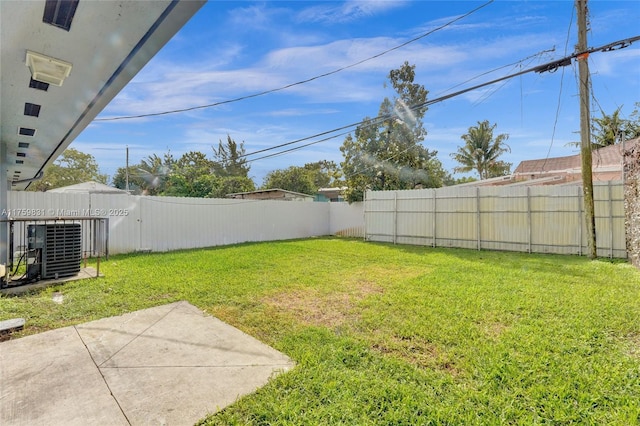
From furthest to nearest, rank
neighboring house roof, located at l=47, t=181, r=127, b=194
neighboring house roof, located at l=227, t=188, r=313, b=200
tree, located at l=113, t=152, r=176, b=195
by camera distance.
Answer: tree, located at l=113, t=152, r=176, b=195, neighboring house roof, located at l=227, t=188, r=313, b=200, neighboring house roof, located at l=47, t=181, r=127, b=194

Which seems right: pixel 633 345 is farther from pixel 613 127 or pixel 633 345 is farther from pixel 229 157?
pixel 229 157

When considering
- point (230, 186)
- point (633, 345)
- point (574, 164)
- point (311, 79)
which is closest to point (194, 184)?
point (230, 186)

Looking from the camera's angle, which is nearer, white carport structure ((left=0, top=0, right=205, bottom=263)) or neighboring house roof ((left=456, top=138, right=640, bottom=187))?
white carport structure ((left=0, top=0, right=205, bottom=263))

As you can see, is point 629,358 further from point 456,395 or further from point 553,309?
point 456,395

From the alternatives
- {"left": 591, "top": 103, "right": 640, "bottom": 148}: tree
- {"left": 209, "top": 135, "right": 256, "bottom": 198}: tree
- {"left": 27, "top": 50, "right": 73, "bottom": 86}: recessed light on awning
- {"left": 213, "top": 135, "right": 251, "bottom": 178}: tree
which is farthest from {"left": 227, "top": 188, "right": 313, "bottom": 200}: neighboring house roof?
{"left": 591, "top": 103, "right": 640, "bottom": 148}: tree

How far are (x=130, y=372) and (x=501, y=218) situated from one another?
9.82 m

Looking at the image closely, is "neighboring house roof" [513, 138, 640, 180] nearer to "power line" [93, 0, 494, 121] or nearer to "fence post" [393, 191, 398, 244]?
"fence post" [393, 191, 398, 244]

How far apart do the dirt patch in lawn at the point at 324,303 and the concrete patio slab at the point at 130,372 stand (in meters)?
0.85

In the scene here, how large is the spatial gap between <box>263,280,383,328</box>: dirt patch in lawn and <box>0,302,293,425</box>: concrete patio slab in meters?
0.85

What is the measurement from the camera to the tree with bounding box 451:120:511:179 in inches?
803

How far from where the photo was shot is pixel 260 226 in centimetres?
1150

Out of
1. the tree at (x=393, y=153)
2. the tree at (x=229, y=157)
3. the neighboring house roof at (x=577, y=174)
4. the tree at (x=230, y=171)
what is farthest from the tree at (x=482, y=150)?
the tree at (x=229, y=157)

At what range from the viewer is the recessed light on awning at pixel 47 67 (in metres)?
2.45

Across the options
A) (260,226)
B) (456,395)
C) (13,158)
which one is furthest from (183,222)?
(456,395)
